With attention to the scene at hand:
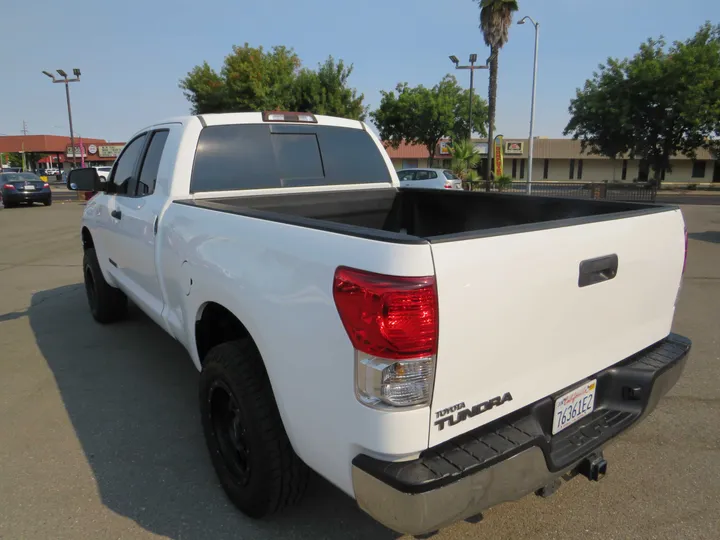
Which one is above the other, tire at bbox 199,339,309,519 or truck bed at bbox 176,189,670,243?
truck bed at bbox 176,189,670,243

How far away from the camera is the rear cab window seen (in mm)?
3482

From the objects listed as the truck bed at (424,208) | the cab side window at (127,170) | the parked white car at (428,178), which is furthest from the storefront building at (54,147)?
the truck bed at (424,208)

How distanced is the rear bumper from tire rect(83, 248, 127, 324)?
437 centimetres

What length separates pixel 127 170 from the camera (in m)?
4.41

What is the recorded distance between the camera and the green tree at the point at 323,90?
29.8m

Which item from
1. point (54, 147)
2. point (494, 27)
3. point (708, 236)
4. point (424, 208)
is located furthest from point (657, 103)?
point (54, 147)

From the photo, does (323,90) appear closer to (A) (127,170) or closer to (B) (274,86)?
(B) (274,86)

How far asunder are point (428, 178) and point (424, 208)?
16.3 metres

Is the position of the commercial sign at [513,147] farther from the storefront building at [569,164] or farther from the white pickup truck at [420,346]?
the white pickup truck at [420,346]

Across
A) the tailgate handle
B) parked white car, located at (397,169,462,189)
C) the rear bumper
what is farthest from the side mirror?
parked white car, located at (397,169,462,189)

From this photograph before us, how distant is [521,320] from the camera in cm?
183

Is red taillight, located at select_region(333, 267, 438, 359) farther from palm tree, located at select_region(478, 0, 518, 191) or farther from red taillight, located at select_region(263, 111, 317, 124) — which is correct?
palm tree, located at select_region(478, 0, 518, 191)

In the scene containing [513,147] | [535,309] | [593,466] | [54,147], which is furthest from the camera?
[54,147]

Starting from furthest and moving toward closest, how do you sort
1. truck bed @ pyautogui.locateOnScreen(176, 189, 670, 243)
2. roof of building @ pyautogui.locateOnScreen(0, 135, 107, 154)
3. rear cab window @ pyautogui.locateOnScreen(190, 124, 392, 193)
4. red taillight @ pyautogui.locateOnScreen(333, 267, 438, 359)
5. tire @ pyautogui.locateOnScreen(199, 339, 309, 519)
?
roof of building @ pyautogui.locateOnScreen(0, 135, 107, 154) → rear cab window @ pyautogui.locateOnScreen(190, 124, 392, 193) → truck bed @ pyautogui.locateOnScreen(176, 189, 670, 243) → tire @ pyautogui.locateOnScreen(199, 339, 309, 519) → red taillight @ pyautogui.locateOnScreen(333, 267, 438, 359)
